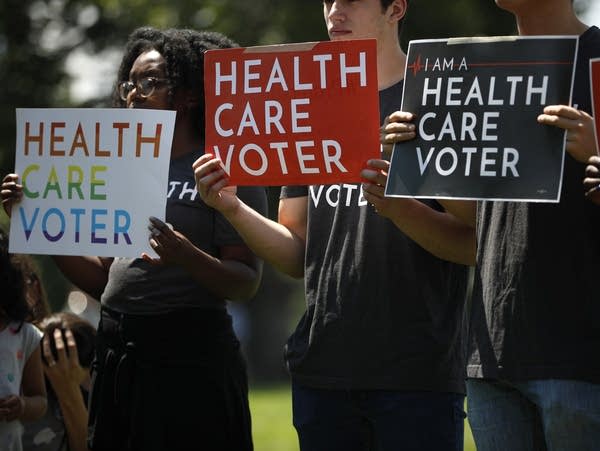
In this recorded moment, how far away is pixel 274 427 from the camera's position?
499 inches

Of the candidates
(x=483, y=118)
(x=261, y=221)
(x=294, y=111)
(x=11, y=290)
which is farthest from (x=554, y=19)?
(x=11, y=290)

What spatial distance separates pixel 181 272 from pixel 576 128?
1.71 metres

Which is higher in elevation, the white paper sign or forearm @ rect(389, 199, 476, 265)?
the white paper sign

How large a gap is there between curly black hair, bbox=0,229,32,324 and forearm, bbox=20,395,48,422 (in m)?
0.32

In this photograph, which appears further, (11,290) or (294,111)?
(11,290)

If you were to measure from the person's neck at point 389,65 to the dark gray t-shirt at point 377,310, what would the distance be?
0.05 m

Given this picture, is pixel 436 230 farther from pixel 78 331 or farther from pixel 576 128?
pixel 78 331

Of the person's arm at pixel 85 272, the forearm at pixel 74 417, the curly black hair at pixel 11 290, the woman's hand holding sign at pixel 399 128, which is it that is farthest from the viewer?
the forearm at pixel 74 417

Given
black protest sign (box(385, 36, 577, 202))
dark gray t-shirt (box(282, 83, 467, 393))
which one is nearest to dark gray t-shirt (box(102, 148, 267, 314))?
dark gray t-shirt (box(282, 83, 467, 393))

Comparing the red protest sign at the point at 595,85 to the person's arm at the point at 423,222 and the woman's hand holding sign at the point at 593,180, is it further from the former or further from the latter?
the person's arm at the point at 423,222

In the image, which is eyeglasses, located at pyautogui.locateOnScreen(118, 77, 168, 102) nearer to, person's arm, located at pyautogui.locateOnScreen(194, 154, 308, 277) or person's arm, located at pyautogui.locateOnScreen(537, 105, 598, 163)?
person's arm, located at pyautogui.locateOnScreen(194, 154, 308, 277)

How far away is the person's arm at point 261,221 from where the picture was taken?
162 inches

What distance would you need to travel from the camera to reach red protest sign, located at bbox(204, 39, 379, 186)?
3982mm

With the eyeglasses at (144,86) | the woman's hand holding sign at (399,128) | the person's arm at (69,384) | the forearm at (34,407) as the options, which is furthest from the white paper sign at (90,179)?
the woman's hand holding sign at (399,128)
